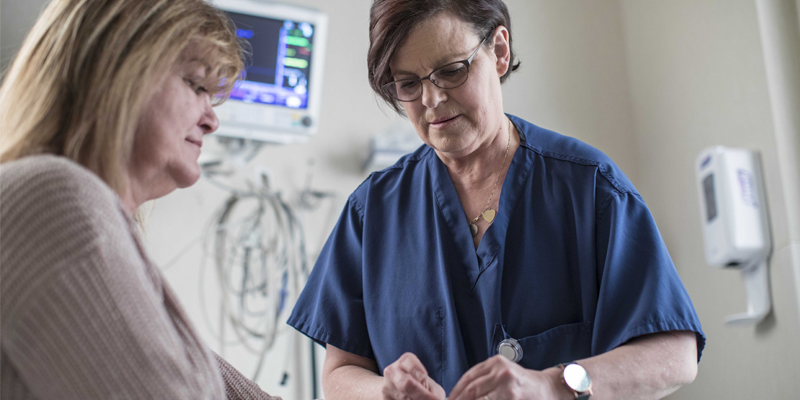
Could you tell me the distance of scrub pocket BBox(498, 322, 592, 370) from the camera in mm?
1193

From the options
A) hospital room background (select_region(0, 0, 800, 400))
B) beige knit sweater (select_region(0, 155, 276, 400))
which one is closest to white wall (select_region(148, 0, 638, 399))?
hospital room background (select_region(0, 0, 800, 400))

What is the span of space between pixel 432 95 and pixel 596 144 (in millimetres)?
1809

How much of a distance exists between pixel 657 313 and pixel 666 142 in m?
1.73

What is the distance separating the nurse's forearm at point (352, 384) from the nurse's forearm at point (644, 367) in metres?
0.35

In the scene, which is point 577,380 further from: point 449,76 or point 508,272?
point 449,76

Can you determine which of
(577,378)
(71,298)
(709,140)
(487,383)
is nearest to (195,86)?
(71,298)

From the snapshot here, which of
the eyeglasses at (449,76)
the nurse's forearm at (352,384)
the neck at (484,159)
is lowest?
the nurse's forearm at (352,384)

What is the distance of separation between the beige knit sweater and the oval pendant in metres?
0.77

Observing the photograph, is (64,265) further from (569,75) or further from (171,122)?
(569,75)

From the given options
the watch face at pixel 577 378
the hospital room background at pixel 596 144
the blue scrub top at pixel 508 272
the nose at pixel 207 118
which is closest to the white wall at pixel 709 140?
the hospital room background at pixel 596 144

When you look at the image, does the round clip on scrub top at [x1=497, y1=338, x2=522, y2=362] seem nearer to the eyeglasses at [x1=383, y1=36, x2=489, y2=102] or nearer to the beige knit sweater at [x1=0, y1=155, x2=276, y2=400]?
the eyeglasses at [x1=383, y1=36, x2=489, y2=102]

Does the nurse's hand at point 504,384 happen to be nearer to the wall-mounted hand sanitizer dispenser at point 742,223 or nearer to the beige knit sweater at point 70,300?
the beige knit sweater at point 70,300

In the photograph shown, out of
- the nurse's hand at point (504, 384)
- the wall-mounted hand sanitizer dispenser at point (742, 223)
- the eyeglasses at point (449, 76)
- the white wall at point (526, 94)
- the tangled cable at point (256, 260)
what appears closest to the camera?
the nurse's hand at point (504, 384)

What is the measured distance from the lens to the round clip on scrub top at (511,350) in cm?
119
